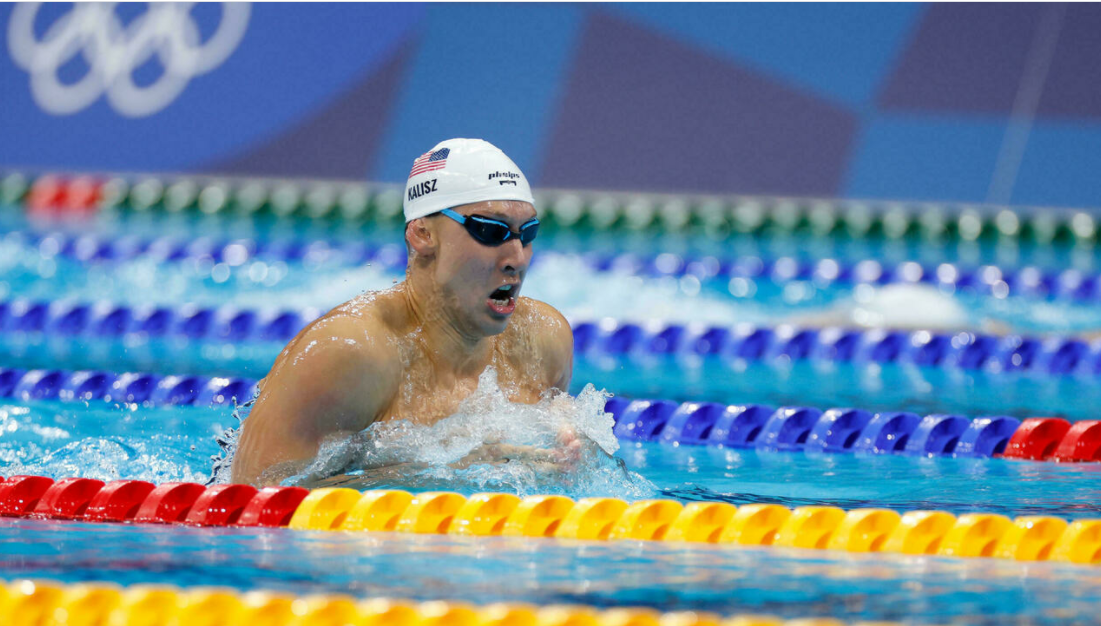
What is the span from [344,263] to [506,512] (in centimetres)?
571

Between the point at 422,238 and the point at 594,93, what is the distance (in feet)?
22.2

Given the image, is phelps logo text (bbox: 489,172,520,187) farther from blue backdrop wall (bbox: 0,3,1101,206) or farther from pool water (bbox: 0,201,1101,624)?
blue backdrop wall (bbox: 0,3,1101,206)

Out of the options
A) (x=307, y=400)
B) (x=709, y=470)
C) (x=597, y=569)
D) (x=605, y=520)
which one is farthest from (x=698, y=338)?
(x=597, y=569)

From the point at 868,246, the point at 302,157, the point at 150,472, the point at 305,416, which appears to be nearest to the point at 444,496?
the point at 305,416

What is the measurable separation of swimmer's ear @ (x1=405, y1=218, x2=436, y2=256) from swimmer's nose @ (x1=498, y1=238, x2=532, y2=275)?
180 mm

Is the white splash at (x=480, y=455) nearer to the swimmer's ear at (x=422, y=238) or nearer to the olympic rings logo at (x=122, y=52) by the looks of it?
the swimmer's ear at (x=422, y=238)

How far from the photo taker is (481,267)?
10.0 ft

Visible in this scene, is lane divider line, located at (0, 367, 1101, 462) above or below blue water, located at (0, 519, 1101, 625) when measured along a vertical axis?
above

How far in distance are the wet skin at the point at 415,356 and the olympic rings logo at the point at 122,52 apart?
7.33 m

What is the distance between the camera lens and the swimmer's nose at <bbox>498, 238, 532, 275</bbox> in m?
3.05

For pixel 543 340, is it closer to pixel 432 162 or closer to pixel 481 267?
pixel 481 267

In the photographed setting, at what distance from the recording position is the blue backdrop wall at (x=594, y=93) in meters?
8.97

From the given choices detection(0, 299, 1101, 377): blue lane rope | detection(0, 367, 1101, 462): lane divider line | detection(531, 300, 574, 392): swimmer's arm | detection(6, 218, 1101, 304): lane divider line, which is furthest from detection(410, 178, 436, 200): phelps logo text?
detection(6, 218, 1101, 304): lane divider line

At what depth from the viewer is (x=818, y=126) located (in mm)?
9172
